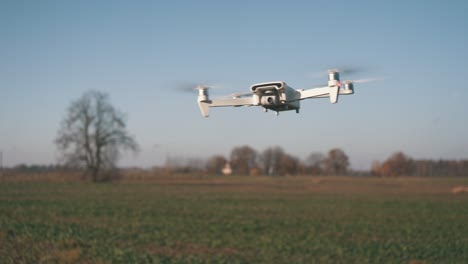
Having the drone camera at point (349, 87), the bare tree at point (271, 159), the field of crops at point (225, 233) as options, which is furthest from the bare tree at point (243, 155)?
the field of crops at point (225, 233)

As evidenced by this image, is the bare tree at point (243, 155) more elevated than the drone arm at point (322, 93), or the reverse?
the drone arm at point (322, 93)

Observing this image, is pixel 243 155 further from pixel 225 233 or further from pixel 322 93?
pixel 225 233

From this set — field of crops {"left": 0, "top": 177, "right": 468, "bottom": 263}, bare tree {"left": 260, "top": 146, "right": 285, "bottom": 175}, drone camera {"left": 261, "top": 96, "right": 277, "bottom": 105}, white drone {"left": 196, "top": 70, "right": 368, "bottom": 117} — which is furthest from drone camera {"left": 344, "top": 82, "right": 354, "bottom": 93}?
field of crops {"left": 0, "top": 177, "right": 468, "bottom": 263}

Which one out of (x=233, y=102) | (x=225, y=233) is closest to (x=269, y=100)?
(x=233, y=102)

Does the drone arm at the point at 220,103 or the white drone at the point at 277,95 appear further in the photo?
the drone arm at the point at 220,103

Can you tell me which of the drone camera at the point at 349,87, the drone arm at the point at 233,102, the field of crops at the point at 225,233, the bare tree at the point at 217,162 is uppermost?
the drone camera at the point at 349,87

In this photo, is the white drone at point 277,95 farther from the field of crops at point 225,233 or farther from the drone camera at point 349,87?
the field of crops at point 225,233

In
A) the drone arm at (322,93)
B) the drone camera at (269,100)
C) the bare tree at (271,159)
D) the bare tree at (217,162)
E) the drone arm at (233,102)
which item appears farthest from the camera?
the bare tree at (217,162)

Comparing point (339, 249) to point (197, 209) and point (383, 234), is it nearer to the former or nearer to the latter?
point (383, 234)
